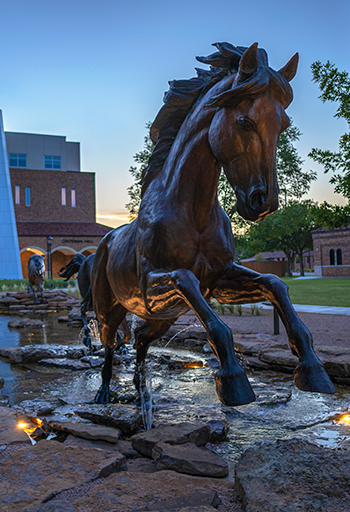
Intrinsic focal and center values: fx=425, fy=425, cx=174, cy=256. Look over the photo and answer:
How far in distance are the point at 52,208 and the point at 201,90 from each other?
4599 cm

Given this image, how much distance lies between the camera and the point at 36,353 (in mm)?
6844

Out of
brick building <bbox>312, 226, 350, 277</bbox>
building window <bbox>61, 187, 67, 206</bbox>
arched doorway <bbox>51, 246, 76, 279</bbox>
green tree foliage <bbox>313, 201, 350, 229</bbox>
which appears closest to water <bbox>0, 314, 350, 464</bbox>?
green tree foliage <bbox>313, 201, 350, 229</bbox>

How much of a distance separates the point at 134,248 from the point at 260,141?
1578 millimetres

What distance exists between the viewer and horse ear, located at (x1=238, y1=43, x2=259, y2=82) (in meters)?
A: 2.38

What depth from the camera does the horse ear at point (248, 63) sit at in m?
2.38

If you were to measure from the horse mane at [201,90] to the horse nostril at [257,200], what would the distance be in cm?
58

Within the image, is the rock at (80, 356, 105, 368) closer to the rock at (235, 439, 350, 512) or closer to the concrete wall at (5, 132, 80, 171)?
the rock at (235, 439, 350, 512)

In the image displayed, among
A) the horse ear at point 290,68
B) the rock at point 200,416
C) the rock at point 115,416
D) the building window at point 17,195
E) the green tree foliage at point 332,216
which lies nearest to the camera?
the horse ear at point 290,68

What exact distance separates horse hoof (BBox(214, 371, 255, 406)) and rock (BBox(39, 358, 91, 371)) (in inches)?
174

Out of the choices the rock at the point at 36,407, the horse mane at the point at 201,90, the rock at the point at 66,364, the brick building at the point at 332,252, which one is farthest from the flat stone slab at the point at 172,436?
the brick building at the point at 332,252

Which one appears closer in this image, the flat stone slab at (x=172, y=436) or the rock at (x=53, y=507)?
the rock at (x=53, y=507)

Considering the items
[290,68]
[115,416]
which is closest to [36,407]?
[115,416]

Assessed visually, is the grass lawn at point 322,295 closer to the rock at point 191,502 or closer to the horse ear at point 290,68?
the horse ear at point 290,68

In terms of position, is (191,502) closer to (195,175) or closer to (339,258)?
(195,175)
